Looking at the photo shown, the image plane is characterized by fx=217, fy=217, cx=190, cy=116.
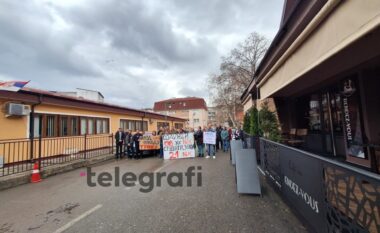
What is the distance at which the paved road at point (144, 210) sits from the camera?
3.83m

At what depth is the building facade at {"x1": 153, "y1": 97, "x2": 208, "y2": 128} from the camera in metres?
74.8

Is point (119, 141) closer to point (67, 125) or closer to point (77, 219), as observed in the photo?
point (67, 125)

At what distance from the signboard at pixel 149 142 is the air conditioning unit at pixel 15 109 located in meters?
6.01

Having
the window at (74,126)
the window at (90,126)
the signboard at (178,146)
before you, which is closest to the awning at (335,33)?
the signboard at (178,146)

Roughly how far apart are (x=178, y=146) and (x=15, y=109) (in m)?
8.14

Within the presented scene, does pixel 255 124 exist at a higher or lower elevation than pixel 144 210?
higher

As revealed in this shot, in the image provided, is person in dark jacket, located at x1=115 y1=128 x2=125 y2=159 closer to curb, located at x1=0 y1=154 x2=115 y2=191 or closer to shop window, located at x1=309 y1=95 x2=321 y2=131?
curb, located at x1=0 y1=154 x2=115 y2=191

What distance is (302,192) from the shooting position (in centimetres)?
351

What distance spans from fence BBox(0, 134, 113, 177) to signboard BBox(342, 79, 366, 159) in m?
10.9

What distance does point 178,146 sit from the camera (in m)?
12.8

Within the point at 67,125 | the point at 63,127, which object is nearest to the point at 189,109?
the point at 67,125

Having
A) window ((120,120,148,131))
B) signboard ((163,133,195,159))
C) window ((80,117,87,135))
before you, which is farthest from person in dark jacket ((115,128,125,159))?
window ((120,120,148,131))

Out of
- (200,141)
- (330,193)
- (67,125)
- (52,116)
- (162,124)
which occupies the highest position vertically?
(52,116)

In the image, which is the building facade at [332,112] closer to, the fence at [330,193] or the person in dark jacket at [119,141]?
the fence at [330,193]
